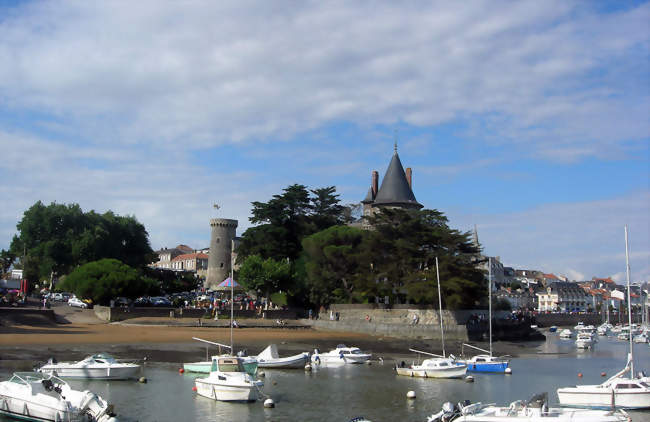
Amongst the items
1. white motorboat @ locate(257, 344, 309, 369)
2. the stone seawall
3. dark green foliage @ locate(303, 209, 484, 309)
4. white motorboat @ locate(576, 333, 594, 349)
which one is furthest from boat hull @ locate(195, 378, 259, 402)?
the stone seawall

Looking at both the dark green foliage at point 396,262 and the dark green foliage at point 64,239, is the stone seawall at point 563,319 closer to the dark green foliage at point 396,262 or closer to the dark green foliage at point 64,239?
the dark green foliage at point 396,262

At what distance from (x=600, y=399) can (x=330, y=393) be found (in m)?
9.62

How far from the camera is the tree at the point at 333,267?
5806 cm

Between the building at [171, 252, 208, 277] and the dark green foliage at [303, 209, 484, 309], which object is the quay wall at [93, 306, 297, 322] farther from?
the building at [171, 252, 208, 277]

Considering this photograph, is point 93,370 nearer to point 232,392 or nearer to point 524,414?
point 232,392

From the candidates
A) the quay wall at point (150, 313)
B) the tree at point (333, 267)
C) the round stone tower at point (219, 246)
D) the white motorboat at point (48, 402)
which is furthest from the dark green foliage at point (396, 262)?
the white motorboat at point (48, 402)

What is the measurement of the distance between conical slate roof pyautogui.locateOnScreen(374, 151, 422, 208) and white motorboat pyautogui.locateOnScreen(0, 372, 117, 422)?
59.4 m

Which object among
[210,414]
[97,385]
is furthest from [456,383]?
[97,385]

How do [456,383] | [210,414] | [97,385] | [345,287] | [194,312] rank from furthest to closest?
[345,287]
[194,312]
[456,383]
[97,385]
[210,414]

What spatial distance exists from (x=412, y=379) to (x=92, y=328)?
75.3 ft

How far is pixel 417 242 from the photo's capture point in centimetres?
5450

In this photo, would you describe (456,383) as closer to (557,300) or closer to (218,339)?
(218,339)

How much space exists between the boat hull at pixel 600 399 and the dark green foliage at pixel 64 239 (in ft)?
194

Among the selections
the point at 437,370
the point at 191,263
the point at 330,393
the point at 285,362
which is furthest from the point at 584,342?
the point at 191,263
